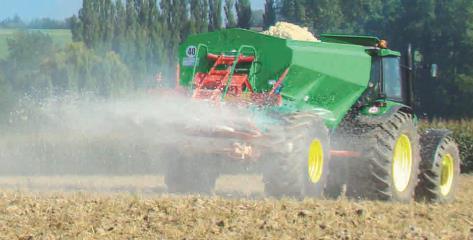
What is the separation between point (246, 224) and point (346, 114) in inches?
168

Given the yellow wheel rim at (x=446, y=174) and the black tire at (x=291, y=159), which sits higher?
the black tire at (x=291, y=159)

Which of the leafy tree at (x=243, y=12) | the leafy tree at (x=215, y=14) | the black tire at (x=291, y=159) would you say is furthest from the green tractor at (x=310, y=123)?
the leafy tree at (x=215, y=14)

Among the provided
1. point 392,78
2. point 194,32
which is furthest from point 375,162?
point 194,32

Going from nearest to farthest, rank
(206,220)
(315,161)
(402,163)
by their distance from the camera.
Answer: (206,220) → (315,161) → (402,163)

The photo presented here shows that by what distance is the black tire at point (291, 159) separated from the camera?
9.75 m

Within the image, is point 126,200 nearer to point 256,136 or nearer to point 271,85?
point 256,136

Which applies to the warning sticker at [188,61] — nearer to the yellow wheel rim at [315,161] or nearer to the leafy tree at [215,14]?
the yellow wheel rim at [315,161]

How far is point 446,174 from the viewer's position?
41.5ft

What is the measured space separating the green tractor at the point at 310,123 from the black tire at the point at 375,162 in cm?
1

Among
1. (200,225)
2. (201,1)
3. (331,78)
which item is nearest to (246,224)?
(200,225)

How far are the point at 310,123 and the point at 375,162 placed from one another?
111cm

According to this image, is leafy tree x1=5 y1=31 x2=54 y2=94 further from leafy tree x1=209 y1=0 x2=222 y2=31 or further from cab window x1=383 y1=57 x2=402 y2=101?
cab window x1=383 y1=57 x2=402 y2=101

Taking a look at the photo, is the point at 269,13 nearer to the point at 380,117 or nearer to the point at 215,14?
the point at 215,14

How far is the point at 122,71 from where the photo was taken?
48.0 meters
